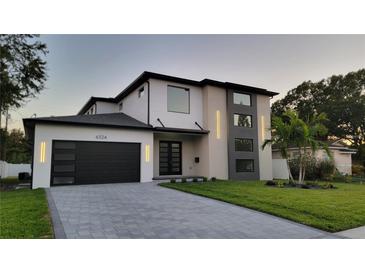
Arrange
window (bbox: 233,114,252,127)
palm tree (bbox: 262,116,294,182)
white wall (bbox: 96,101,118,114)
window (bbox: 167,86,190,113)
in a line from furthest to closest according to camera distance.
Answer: white wall (bbox: 96,101,118,114) → window (bbox: 233,114,252,127) → window (bbox: 167,86,190,113) → palm tree (bbox: 262,116,294,182)

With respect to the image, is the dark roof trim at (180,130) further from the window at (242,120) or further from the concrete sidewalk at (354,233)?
the concrete sidewalk at (354,233)

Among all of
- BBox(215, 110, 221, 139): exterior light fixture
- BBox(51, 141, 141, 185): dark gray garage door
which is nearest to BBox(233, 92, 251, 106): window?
BBox(215, 110, 221, 139): exterior light fixture

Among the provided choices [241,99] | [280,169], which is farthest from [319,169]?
[241,99]

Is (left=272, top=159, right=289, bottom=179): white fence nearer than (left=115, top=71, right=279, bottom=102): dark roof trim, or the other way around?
(left=115, top=71, right=279, bottom=102): dark roof trim

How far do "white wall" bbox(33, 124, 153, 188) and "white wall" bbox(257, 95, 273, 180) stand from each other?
7646mm

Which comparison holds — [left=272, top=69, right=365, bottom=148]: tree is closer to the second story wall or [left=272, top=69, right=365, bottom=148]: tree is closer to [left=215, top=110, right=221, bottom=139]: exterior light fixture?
[left=215, top=110, right=221, bottom=139]: exterior light fixture

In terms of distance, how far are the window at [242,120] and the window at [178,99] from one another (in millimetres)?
3307

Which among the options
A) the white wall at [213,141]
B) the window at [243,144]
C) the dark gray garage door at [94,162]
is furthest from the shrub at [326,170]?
the dark gray garage door at [94,162]

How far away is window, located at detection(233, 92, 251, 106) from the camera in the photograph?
1553 cm

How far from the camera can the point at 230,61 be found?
46.0 feet

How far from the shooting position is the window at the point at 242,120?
50.7ft

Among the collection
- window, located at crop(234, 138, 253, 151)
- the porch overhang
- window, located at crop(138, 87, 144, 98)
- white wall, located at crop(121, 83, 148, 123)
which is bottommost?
window, located at crop(234, 138, 253, 151)
